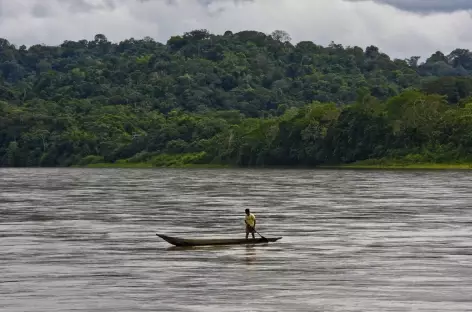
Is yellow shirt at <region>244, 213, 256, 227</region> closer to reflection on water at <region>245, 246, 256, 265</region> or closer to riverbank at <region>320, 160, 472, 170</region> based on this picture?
reflection on water at <region>245, 246, 256, 265</region>

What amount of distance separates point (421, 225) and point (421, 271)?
20.7 meters

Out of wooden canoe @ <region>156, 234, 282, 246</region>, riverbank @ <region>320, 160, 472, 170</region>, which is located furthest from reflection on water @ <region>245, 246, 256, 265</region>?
riverbank @ <region>320, 160, 472, 170</region>

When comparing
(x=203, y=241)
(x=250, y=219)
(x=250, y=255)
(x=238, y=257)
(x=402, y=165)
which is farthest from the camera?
(x=402, y=165)

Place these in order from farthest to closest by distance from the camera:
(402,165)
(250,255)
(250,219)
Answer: (402,165) < (250,219) < (250,255)

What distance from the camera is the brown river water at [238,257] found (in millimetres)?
35156

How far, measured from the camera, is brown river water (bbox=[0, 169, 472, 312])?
3516 centimetres

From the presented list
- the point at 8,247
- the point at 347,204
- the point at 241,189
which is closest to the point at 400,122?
the point at 241,189

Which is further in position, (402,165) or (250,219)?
(402,165)

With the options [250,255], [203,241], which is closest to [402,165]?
[203,241]

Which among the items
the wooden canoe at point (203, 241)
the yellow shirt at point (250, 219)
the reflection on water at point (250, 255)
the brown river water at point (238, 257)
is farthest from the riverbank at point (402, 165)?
the wooden canoe at point (203, 241)

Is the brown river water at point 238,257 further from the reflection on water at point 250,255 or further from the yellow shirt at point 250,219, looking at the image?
the yellow shirt at point 250,219

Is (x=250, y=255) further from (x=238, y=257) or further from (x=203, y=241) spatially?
(x=203, y=241)

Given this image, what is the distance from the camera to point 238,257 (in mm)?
45875

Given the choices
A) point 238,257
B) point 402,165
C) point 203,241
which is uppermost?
point 402,165
